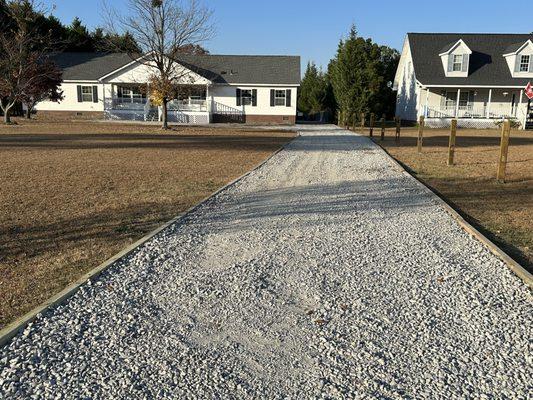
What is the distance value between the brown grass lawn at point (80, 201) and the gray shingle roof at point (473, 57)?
2802cm

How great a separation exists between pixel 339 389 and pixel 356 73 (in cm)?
3934

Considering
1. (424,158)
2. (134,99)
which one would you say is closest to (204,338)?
(424,158)

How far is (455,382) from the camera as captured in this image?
2975 mm

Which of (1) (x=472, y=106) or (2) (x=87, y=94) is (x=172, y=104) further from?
(1) (x=472, y=106)

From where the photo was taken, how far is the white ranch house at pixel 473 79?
38.5 metres

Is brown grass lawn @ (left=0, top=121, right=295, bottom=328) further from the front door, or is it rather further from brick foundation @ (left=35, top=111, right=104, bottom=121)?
brick foundation @ (left=35, top=111, right=104, bottom=121)

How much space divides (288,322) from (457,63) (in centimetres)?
4072

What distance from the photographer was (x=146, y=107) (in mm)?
42219

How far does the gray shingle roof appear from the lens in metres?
38.7

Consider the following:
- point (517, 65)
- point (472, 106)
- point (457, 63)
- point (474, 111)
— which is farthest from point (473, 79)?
point (517, 65)

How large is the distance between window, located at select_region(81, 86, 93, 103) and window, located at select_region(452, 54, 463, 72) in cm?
3227

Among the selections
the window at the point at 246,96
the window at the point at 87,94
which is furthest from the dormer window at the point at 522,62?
the window at the point at 87,94

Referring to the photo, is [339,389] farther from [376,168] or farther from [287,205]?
[376,168]

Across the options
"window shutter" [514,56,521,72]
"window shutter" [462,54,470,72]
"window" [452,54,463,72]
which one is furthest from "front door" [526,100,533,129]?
"window" [452,54,463,72]
